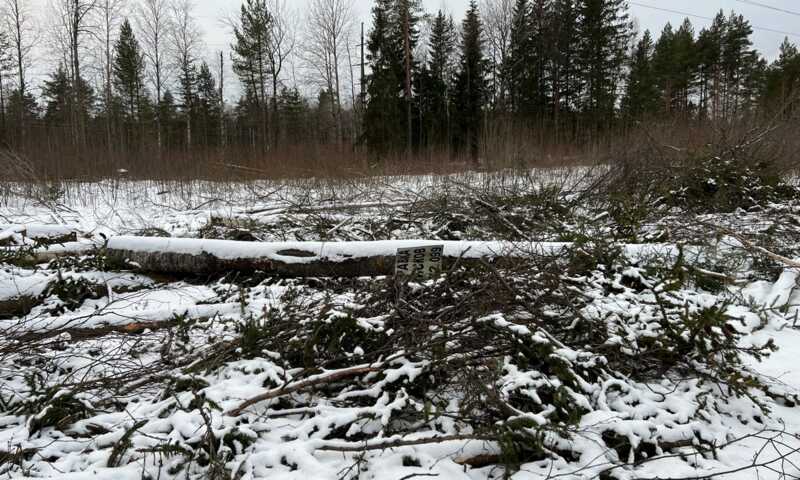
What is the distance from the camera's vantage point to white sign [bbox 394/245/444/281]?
3.16 meters

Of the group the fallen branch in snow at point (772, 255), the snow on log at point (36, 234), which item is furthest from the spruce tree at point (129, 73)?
the fallen branch in snow at point (772, 255)

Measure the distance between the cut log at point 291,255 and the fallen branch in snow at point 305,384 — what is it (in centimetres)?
168

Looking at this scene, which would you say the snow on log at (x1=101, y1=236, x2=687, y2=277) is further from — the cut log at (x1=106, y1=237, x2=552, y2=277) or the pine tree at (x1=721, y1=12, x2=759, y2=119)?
the pine tree at (x1=721, y1=12, x2=759, y2=119)

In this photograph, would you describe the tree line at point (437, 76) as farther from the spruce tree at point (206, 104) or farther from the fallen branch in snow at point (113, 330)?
the fallen branch in snow at point (113, 330)

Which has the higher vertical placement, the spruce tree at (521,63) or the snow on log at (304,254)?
the spruce tree at (521,63)

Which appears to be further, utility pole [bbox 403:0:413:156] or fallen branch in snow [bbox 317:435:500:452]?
utility pole [bbox 403:0:413:156]

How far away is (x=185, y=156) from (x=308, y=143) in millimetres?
3469

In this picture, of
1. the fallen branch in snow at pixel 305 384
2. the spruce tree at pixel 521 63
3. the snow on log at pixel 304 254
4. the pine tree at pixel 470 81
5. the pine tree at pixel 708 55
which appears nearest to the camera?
the fallen branch in snow at pixel 305 384

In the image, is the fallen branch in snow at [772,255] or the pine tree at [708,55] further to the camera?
the pine tree at [708,55]

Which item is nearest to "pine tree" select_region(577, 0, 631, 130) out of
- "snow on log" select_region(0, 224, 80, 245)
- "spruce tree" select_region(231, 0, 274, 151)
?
"spruce tree" select_region(231, 0, 274, 151)

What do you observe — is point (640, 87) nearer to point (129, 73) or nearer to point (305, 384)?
point (305, 384)

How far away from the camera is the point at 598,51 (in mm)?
24531

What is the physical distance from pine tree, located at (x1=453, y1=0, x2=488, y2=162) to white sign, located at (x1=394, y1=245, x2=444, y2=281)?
73.0 ft

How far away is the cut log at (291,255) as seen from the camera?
153 inches
